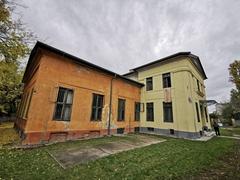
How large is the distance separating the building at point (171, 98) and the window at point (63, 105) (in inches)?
352

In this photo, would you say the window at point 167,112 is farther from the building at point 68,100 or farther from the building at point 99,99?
Answer: the building at point 68,100

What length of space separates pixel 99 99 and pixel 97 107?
Result: 70 centimetres

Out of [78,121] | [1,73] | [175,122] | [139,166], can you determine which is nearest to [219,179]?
[139,166]

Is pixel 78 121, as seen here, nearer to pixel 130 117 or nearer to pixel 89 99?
pixel 89 99

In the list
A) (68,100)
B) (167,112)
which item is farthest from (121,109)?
(68,100)

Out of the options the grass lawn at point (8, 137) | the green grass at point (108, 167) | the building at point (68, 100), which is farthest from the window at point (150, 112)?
the grass lawn at point (8, 137)

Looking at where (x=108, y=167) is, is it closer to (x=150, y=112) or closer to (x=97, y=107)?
(x=97, y=107)

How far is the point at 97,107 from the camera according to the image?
1076cm

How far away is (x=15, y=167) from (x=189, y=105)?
12.8 metres

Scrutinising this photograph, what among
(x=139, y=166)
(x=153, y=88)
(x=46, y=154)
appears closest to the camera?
(x=139, y=166)

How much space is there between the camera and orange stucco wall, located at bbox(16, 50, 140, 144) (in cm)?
743

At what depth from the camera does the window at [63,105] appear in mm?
8398

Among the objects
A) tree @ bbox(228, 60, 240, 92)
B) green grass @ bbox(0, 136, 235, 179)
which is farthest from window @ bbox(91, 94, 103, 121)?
tree @ bbox(228, 60, 240, 92)

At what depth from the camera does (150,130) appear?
14.2 meters
